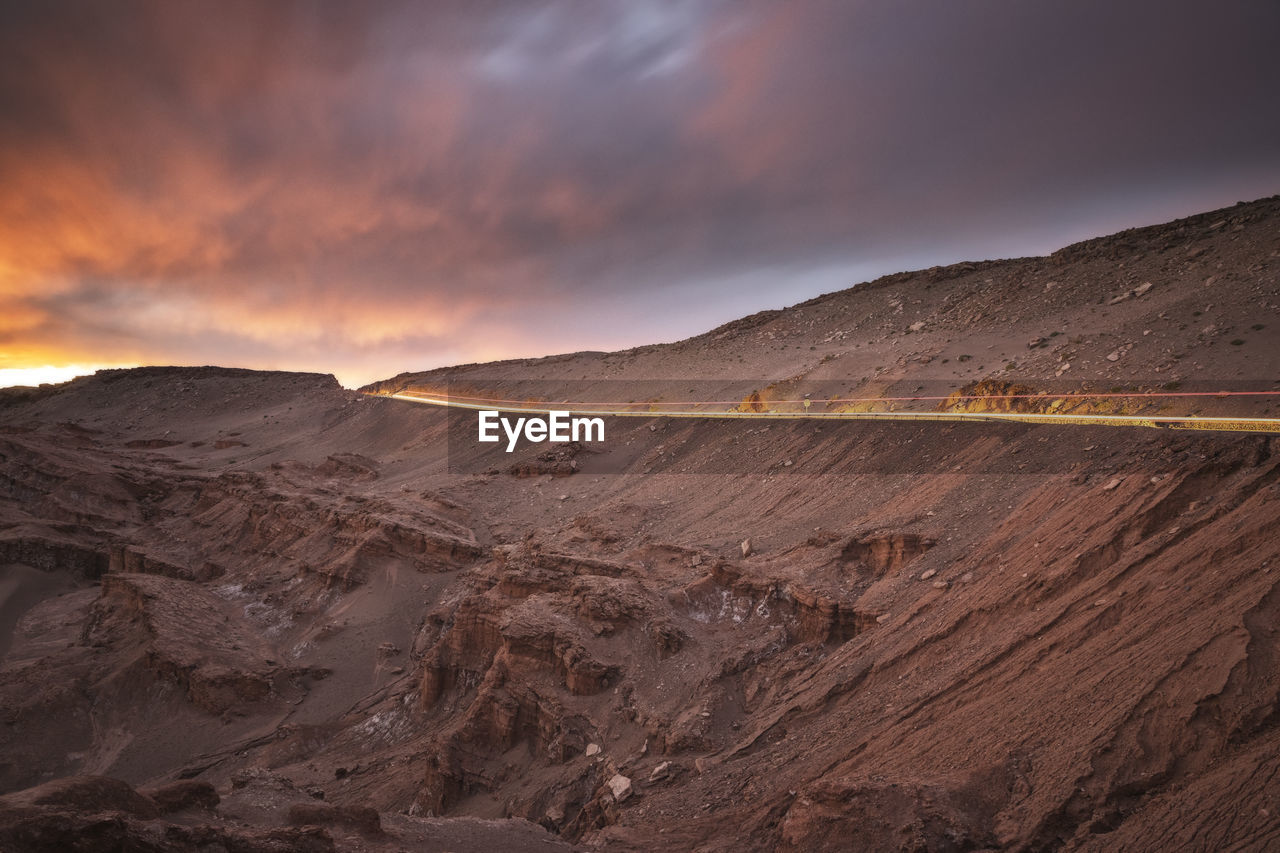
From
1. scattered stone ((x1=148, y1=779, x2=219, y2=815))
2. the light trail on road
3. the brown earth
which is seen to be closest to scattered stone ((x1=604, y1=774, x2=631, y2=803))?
the brown earth

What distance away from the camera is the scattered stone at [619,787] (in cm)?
1056

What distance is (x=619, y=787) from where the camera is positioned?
424 inches

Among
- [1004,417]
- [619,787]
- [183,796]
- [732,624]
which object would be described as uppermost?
[1004,417]

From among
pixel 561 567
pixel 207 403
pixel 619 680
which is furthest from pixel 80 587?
pixel 207 403

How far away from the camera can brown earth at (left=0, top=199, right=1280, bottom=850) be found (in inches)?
263

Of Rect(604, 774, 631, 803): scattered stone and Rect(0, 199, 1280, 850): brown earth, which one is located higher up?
Rect(0, 199, 1280, 850): brown earth

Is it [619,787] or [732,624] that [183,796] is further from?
[732,624]

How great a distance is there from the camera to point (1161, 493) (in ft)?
31.8

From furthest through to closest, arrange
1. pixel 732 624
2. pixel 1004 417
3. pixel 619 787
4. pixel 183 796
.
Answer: pixel 1004 417
pixel 732 624
pixel 619 787
pixel 183 796

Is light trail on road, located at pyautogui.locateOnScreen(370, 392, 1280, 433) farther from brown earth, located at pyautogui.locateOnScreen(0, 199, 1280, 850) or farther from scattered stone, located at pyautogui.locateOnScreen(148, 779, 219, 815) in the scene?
scattered stone, located at pyautogui.locateOnScreen(148, 779, 219, 815)

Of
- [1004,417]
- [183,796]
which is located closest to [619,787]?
[183,796]

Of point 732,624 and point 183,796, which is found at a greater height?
point 183,796

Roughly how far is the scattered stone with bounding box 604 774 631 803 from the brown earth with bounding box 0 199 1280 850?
8 centimetres

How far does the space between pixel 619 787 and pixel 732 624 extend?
14.4ft
